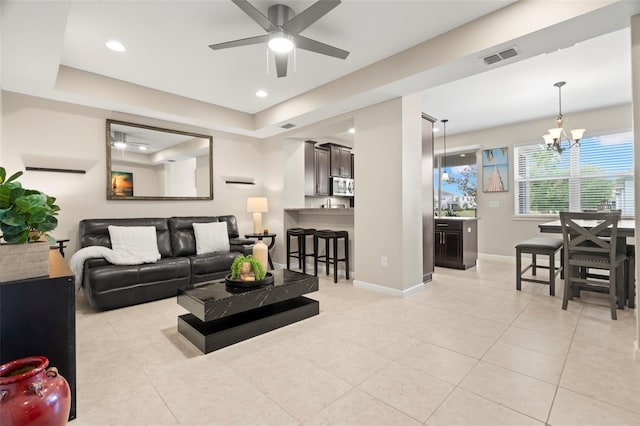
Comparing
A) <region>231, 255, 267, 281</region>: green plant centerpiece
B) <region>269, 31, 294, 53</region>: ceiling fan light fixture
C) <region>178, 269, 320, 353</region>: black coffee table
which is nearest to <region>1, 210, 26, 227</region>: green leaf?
<region>178, 269, 320, 353</region>: black coffee table

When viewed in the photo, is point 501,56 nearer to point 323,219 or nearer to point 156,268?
point 323,219

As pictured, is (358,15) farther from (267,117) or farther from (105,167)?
(105,167)

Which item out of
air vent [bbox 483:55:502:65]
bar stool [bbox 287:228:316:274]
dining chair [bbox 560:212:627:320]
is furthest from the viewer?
bar stool [bbox 287:228:316:274]

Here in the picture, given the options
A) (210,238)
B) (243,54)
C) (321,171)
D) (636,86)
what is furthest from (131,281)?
(636,86)

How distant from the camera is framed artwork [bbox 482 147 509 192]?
6.15m

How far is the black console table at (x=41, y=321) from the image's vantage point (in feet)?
4.68

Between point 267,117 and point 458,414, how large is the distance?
464cm

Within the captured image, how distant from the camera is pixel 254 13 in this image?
215cm

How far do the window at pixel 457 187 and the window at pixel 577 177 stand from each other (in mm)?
851

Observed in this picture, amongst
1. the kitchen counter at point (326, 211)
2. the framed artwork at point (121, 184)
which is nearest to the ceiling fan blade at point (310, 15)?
the kitchen counter at point (326, 211)

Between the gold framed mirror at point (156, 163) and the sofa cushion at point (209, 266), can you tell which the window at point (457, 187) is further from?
the gold framed mirror at point (156, 163)

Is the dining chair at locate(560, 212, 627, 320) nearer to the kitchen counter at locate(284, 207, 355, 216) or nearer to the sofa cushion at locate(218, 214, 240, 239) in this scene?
the kitchen counter at locate(284, 207, 355, 216)

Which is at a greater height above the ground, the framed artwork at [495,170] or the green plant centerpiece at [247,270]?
the framed artwork at [495,170]

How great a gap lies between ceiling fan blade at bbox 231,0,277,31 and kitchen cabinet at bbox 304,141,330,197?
363 centimetres
